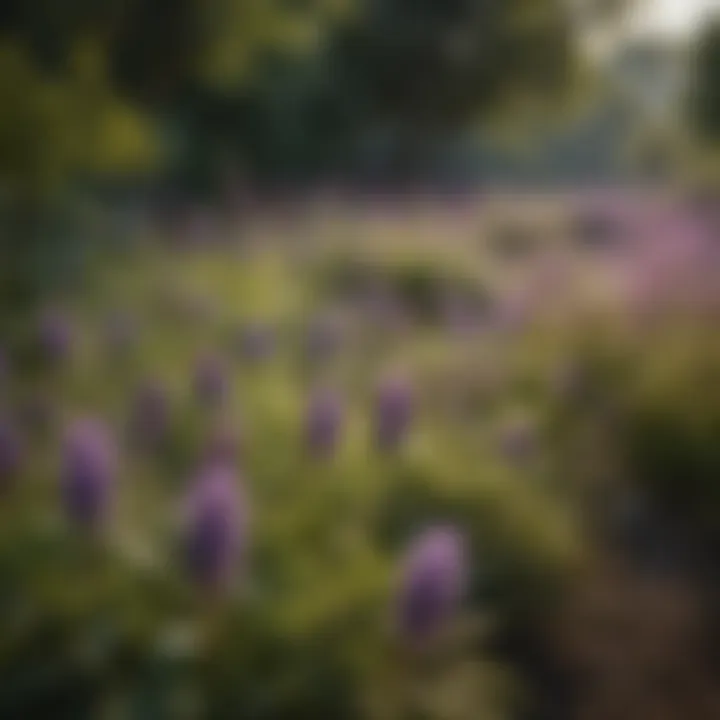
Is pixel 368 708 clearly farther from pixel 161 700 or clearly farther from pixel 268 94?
pixel 268 94

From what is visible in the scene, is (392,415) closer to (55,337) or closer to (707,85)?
(55,337)

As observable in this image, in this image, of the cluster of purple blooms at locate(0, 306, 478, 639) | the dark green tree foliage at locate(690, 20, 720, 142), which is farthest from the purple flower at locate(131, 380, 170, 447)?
the dark green tree foliage at locate(690, 20, 720, 142)

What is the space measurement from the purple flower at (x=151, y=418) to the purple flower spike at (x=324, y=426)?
0.18 meters

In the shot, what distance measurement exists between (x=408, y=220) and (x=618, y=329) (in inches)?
42.1

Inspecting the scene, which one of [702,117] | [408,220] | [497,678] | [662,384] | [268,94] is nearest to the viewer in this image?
[497,678]

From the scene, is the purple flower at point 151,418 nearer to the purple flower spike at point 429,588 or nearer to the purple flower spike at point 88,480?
the purple flower spike at point 88,480

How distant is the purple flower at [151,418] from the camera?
1244 mm

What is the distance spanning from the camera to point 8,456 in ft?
3.35

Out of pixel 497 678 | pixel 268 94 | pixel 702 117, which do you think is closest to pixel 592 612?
pixel 497 678

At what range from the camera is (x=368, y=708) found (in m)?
1.05

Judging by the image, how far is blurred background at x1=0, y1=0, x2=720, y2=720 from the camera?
1.04 meters

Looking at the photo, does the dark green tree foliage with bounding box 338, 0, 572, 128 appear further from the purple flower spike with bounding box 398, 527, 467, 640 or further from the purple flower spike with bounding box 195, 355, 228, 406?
the purple flower spike with bounding box 398, 527, 467, 640

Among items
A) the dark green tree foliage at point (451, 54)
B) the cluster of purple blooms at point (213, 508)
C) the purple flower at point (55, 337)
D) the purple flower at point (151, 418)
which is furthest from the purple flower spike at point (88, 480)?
the dark green tree foliage at point (451, 54)

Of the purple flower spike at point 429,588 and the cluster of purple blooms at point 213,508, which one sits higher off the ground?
the cluster of purple blooms at point 213,508
